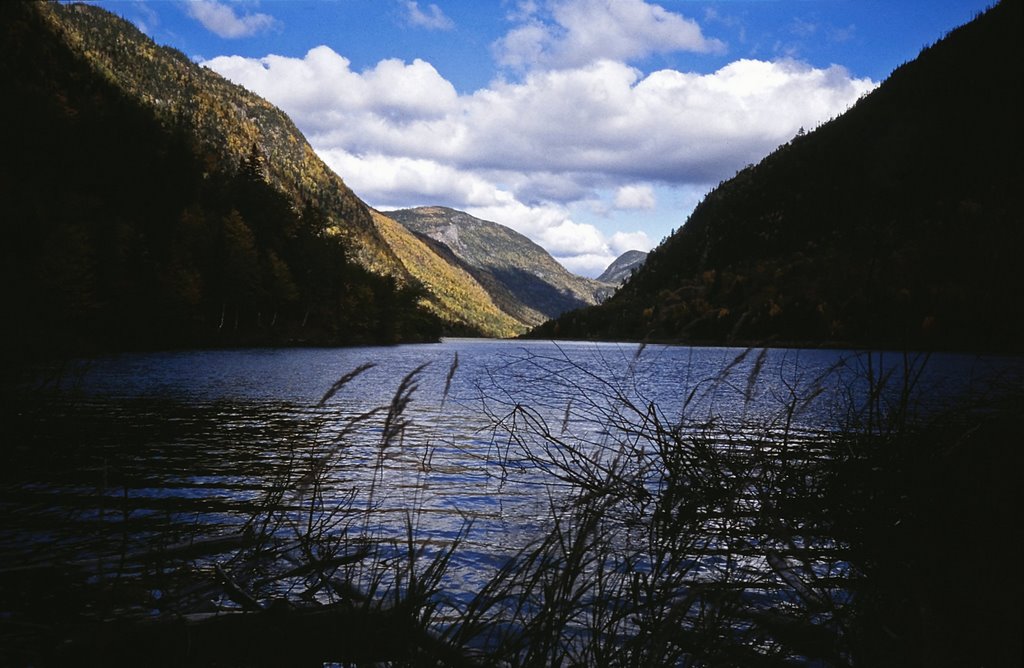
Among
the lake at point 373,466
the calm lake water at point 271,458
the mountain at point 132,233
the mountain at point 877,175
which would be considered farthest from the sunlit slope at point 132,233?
the mountain at point 877,175

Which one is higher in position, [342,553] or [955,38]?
[955,38]

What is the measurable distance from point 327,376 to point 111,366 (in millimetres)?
12018

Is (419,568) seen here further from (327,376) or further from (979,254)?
(327,376)

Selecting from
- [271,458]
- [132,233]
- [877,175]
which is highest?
[877,175]

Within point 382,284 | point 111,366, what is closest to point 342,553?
point 111,366

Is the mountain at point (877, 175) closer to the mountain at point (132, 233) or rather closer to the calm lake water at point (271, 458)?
the mountain at point (132, 233)

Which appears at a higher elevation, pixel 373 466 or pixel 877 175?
pixel 877 175

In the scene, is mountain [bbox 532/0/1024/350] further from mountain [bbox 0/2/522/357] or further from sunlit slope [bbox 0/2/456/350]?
mountain [bbox 0/2/522/357]

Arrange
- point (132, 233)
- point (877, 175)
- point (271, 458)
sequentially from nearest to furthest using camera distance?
point (271, 458)
point (132, 233)
point (877, 175)

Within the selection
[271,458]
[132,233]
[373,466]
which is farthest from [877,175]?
[271,458]

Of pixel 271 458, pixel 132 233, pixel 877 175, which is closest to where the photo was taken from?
pixel 271 458

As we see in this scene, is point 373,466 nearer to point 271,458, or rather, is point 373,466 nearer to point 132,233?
point 271,458

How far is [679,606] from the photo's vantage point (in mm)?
2721

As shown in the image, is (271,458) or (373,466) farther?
(271,458)
